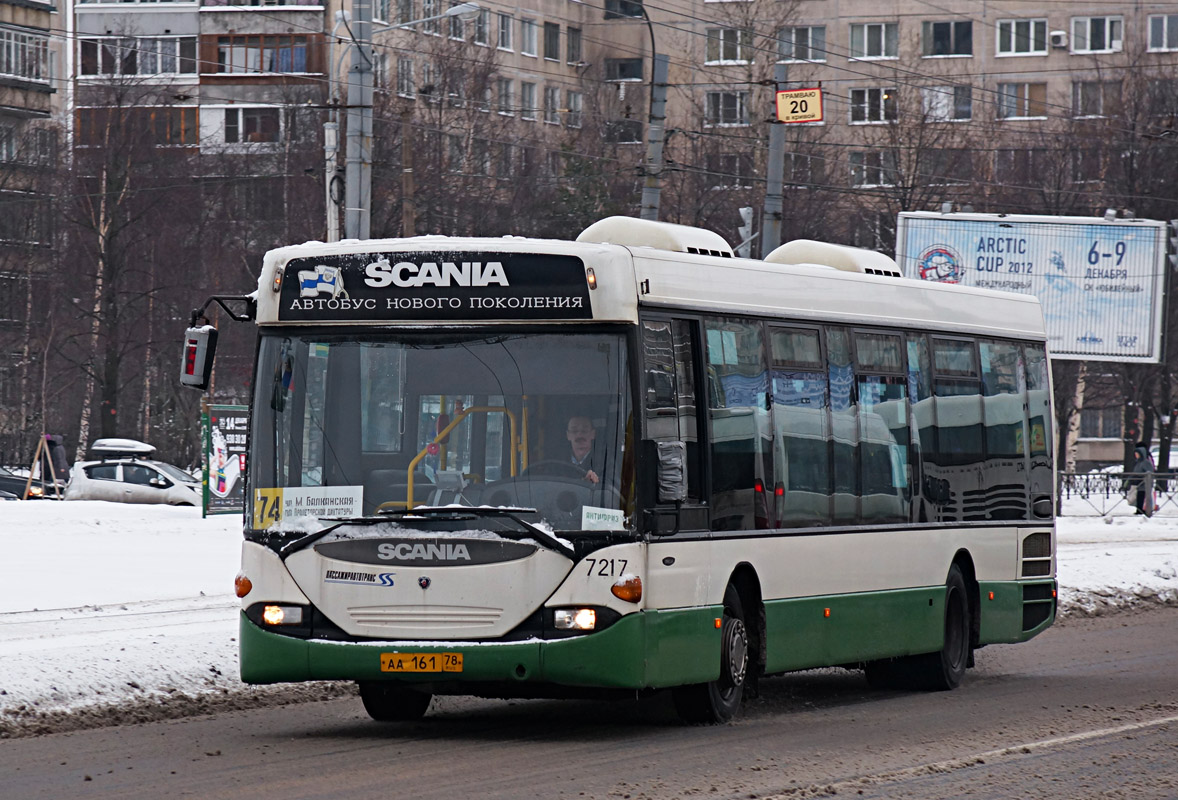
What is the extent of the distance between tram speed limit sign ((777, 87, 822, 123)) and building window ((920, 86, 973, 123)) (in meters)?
41.3

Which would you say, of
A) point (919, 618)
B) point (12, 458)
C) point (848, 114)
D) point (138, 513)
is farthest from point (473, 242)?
point (848, 114)

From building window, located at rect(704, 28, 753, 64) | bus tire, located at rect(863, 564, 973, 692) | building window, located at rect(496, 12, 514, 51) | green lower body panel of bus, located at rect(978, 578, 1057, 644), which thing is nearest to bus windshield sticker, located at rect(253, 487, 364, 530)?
bus tire, located at rect(863, 564, 973, 692)

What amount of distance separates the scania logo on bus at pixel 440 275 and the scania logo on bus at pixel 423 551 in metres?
1.35

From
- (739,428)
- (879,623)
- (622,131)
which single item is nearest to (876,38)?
(622,131)

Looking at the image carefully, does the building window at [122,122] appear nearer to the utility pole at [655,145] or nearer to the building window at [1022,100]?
the building window at [1022,100]

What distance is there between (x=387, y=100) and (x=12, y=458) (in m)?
13.9

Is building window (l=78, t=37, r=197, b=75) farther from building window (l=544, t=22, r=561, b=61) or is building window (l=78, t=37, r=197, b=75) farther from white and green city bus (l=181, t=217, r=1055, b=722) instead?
white and green city bus (l=181, t=217, r=1055, b=722)

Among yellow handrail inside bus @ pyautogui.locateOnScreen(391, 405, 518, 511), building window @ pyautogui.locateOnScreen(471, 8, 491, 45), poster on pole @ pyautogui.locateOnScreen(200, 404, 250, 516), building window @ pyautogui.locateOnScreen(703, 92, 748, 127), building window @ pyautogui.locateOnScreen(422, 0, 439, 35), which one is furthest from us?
building window @ pyautogui.locateOnScreen(703, 92, 748, 127)

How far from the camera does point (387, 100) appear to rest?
5931cm

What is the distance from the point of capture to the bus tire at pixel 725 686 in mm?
11672

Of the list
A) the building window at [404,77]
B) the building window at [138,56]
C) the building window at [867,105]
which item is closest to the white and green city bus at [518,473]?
the building window at [404,77]

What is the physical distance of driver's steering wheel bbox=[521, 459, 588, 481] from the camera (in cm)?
1081

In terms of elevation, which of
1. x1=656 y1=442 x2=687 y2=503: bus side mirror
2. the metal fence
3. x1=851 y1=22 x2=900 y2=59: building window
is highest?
x1=851 y1=22 x2=900 y2=59: building window

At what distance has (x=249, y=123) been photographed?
7400cm
